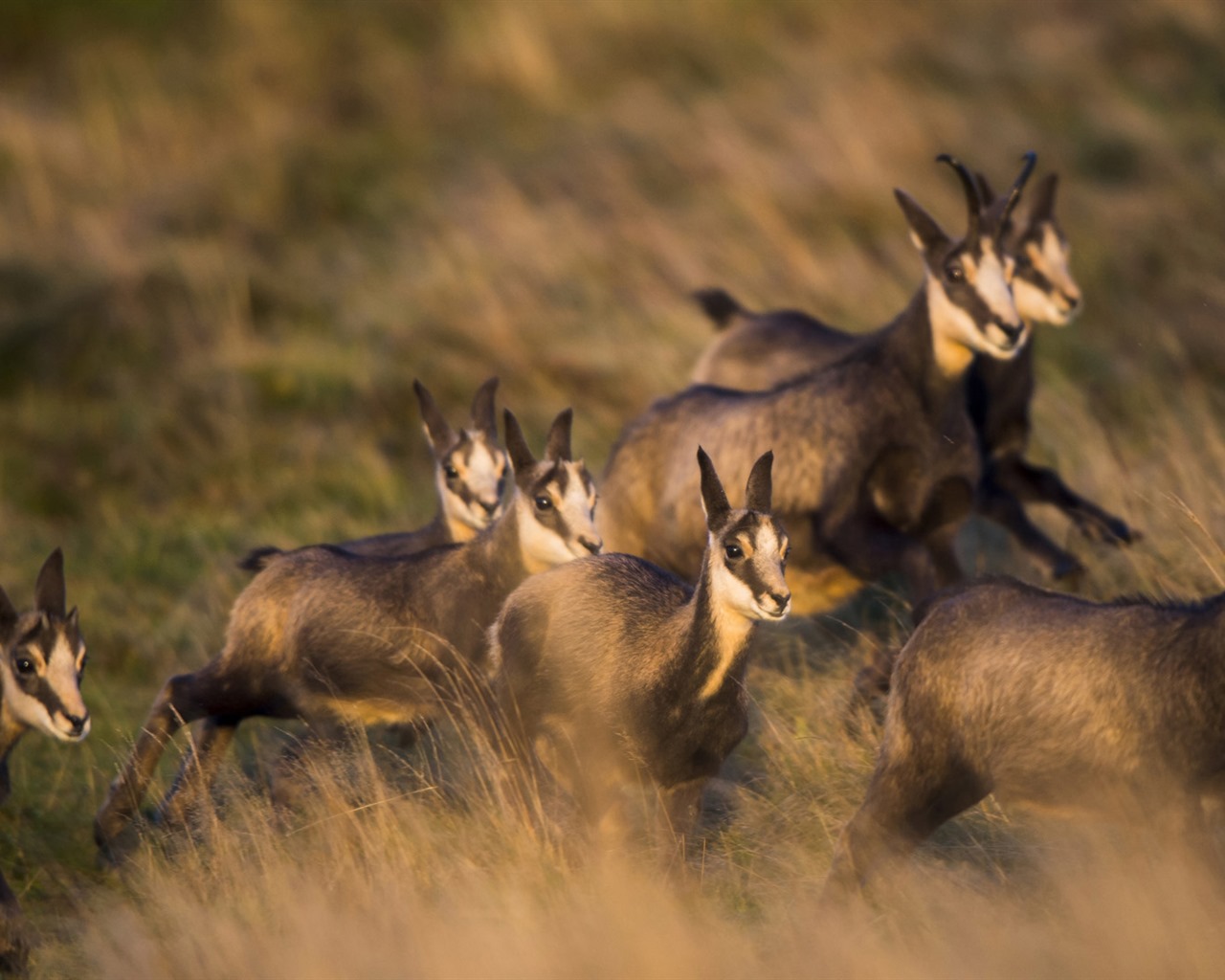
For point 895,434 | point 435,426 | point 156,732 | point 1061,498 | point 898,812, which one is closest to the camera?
point 898,812

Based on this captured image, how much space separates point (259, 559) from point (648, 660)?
8.50 feet

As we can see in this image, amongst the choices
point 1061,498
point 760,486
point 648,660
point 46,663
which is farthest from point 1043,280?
point 46,663

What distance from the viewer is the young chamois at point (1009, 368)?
10008 mm

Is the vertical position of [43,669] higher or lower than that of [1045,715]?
higher

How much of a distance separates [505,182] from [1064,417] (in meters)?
7.61

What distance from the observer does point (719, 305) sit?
11.7 m

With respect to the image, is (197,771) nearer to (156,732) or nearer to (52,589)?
(156,732)

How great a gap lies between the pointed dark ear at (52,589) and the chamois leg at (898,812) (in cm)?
386

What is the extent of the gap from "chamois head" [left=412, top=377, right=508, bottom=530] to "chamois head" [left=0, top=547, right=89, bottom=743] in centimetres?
205

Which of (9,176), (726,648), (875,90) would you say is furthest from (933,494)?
(9,176)

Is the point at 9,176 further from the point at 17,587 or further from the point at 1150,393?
the point at 1150,393

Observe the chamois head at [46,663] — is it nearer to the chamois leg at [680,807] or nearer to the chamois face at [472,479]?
the chamois face at [472,479]

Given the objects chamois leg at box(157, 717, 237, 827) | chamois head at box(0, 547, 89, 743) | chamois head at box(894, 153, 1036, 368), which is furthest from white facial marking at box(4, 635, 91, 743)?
chamois head at box(894, 153, 1036, 368)

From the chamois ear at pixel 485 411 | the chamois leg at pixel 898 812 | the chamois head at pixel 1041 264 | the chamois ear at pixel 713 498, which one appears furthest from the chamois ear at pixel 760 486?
the chamois head at pixel 1041 264
